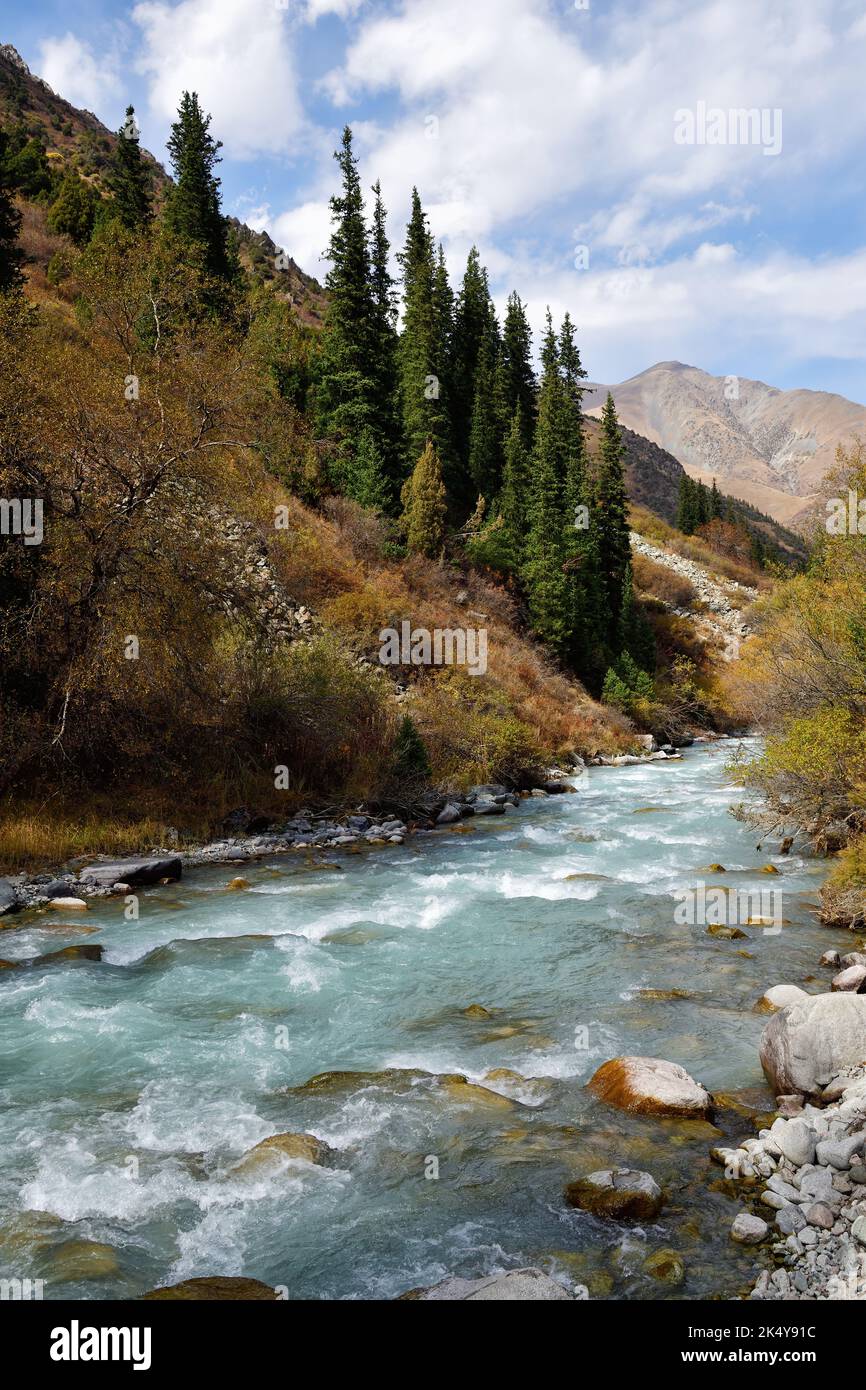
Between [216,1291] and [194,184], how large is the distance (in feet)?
172

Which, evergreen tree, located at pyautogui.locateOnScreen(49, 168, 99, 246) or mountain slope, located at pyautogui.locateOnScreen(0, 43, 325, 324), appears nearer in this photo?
evergreen tree, located at pyautogui.locateOnScreen(49, 168, 99, 246)

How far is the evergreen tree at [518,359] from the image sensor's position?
55.9m

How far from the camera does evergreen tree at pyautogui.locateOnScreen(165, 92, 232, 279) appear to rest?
4447 cm

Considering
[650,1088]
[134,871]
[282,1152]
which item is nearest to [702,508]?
[134,871]

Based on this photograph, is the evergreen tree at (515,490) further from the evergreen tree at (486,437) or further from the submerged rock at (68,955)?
the submerged rock at (68,955)

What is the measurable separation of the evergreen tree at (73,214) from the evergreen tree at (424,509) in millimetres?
28563

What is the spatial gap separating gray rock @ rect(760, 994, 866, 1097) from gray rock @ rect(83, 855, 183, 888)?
34.4 feet

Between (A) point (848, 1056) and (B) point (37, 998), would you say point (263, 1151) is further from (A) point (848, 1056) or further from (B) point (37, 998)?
(A) point (848, 1056)

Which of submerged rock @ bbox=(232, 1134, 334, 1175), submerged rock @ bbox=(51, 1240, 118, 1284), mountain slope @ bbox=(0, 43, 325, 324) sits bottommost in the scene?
submerged rock @ bbox=(232, 1134, 334, 1175)

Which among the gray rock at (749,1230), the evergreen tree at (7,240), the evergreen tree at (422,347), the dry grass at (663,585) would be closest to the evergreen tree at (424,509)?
the evergreen tree at (422,347)

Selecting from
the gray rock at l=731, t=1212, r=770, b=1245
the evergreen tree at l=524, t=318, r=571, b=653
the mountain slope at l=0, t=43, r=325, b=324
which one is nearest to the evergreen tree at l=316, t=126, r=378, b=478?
the evergreen tree at l=524, t=318, r=571, b=653

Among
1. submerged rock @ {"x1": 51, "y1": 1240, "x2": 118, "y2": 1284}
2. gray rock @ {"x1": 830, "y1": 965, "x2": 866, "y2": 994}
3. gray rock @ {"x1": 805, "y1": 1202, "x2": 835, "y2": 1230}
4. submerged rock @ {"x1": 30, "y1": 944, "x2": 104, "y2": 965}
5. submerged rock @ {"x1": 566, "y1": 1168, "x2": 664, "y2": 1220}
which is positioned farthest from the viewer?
submerged rock @ {"x1": 30, "y1": 944, "x2": 104, "y2": 965}

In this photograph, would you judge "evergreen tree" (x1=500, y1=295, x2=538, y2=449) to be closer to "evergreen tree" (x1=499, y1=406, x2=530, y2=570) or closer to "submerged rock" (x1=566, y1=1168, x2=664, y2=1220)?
"evergreen tree" (x1=499, y1=406, x2=530, y2=570)
